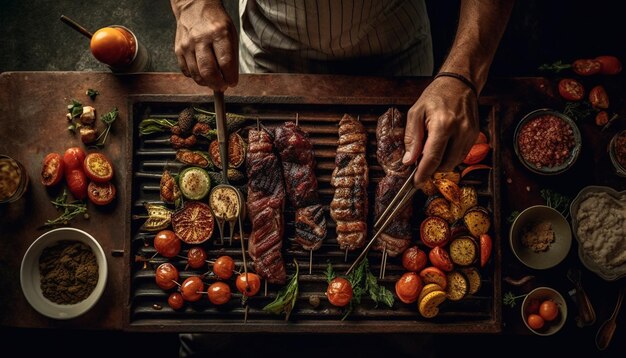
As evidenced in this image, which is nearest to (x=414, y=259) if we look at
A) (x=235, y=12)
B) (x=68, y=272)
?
(x=68, y=272)

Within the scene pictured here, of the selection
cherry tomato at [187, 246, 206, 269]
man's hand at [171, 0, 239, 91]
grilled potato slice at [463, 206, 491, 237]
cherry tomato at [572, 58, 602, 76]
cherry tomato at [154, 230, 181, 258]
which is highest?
cherry tomato at [572, 58, 602, 76]

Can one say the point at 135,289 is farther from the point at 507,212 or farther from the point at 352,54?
the point at 507,212

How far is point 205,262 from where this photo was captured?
11.7 feet

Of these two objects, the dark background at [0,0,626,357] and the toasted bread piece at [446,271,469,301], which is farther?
the dark background at [0,0,626,357]

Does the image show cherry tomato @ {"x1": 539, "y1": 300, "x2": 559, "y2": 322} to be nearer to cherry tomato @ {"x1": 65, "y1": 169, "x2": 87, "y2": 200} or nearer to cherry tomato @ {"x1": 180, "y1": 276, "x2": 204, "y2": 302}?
cherry tomato @ {"x1": 180, "y1": 276, "x2": 204, "y2": 302}

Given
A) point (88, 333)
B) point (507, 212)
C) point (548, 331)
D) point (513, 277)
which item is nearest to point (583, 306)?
point (548, 331)

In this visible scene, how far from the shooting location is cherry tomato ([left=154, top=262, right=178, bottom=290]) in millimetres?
3441

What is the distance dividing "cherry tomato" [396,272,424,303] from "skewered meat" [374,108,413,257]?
0.22 m

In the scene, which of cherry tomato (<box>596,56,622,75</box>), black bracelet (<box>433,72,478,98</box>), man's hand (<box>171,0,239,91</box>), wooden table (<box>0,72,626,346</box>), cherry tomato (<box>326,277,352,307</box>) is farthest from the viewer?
cherry tomato (<box>596,56,622,75</box>)

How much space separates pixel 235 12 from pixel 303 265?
3.66m

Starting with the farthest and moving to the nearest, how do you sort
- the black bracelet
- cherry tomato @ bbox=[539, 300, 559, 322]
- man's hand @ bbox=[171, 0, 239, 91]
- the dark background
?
the dark background, cherry tomato @ bbox=[539, 300, 559, 322], the black bracelet, man's hand @ bbox=[171, 0, 239, 91]

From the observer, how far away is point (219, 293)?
3.39 metres

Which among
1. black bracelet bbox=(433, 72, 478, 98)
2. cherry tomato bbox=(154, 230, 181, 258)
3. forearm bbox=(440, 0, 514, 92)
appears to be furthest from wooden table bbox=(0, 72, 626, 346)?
black bracelet bbox=(433, 72, 478, 98)

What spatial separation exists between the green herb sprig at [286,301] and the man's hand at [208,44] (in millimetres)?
1707
